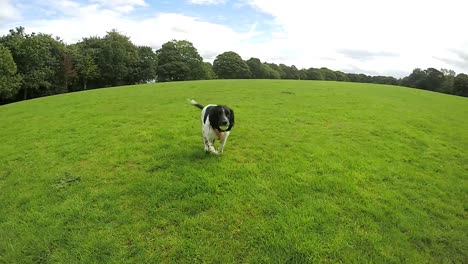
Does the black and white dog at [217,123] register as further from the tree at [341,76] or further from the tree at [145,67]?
the tree at [341,76]

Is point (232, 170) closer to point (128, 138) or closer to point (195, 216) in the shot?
point (195, 216)

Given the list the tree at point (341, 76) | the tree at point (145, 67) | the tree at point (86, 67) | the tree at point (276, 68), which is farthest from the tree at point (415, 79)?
the tree at point (86, 67)

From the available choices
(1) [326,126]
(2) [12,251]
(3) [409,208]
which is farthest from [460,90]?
(2) [12,251]

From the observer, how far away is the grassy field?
5.24 m

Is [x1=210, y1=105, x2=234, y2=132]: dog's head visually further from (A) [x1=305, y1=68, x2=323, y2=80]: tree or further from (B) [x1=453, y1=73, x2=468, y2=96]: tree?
(A) [x1=305, y1=68, x2=323, y2=80]: tree

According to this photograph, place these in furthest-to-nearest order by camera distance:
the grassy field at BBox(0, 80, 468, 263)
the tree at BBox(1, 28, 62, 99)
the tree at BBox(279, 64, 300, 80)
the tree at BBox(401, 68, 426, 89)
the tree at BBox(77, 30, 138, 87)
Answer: the tree at BBox(279, 64, 300, 80), the tree at BBox(401, 68, 426, 89), the tree at BBox(77, 30, 138, 87), the tree at BBox(1, 28, 62, 99), the grassy field at BBox(0, 80, 468, 263)

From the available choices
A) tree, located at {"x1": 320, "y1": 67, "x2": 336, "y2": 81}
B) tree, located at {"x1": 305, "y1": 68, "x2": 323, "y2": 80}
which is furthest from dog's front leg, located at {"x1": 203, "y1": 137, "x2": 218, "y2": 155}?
tree, located at {"x1": 320, "y1": 67, "x2": 336, "y2": 81}

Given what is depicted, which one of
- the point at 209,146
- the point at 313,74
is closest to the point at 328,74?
the point at 313,74

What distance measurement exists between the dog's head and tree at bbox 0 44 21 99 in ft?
150

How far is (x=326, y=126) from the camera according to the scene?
43.6 feet

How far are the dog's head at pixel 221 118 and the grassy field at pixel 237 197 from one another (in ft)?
3.37

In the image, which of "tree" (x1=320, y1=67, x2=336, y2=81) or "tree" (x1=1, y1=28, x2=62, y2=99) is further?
"tree" (x1=320, y1=67, x2=336, y2=81)

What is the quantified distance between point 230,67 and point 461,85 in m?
57.0

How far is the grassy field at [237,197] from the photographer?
524cm
